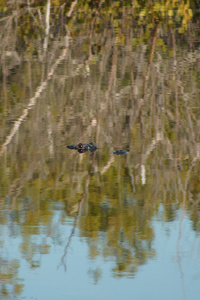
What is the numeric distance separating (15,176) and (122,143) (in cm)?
123

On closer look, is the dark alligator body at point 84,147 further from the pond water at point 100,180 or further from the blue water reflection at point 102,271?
the blue water reflection at point 102,271

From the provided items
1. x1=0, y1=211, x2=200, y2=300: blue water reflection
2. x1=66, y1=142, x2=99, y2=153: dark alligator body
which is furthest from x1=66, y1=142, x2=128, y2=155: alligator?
x1=0, y1=211, x2=200, y2=300: blue water reflection

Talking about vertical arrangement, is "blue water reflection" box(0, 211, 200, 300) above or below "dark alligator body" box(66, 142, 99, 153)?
below

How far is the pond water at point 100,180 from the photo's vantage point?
3109mm

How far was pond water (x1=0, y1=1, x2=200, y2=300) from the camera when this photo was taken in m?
3.11

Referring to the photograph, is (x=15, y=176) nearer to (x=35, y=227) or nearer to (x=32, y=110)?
(x=35, y=227)

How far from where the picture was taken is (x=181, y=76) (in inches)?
311

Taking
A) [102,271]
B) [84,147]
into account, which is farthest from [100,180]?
[102,271]

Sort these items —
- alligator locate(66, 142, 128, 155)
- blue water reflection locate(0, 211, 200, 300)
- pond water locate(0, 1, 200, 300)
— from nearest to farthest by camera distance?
blue water reflection locate(0, 211, 200, 300) → pond water locate(0, 1, 200, 300) → alligator locate(66, 142, 128, 155)

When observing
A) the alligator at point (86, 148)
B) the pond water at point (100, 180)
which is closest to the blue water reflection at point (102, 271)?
the pond water at point (100, 180)

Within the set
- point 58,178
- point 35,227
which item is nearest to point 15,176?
point 58,178

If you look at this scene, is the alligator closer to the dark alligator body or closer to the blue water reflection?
the dark alligator body

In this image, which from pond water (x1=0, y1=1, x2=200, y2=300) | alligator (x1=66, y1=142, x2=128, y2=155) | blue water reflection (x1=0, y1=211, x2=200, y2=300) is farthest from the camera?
alligator (x1=66, y1=142, x2=128, y2=155)

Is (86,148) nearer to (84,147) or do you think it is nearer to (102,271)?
(84,147)
